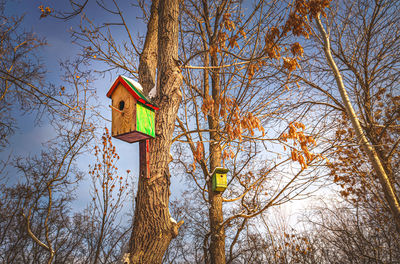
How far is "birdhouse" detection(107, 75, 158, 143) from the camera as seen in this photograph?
2438 mm

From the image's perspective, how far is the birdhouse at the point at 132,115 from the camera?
2.44 metres

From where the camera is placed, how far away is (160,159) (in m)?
2.50

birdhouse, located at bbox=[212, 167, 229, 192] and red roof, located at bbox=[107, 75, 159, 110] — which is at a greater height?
red roof, located at bbox=[107, 75, 159, 110]

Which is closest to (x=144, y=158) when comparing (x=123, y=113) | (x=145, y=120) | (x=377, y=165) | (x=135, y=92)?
(x=145, y=120)

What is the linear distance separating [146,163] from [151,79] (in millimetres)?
1231

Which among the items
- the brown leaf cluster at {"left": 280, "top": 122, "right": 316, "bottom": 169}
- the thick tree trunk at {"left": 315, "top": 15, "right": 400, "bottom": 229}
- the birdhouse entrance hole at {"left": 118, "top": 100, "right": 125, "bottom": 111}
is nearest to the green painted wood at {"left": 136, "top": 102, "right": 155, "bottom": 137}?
the birdhouse entrance hole at {"left": 118, "top": 100, "right": 125, "bottom": 111}

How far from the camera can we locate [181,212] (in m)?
7.61

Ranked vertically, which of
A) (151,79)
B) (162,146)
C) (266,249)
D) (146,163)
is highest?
(151,79)

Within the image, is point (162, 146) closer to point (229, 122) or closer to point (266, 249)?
point (229, 122)

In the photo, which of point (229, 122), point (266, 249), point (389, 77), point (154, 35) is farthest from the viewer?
point (266, 249)

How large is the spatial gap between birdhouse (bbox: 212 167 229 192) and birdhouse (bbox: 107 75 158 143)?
88.3 inches

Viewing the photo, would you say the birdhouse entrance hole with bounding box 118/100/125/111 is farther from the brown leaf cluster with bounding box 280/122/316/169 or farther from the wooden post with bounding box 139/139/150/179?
Answer: the brown leaf cluster with bounding box 280/122/316/169

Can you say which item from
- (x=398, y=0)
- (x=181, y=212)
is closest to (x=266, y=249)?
(x=181, y=212)

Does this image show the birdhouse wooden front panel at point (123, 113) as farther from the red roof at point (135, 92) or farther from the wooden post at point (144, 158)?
the wooden post at point (144, 158)
